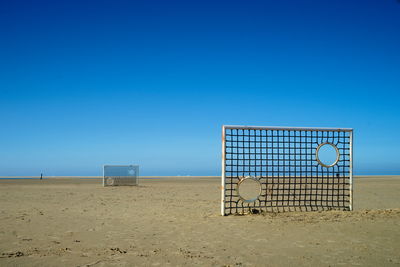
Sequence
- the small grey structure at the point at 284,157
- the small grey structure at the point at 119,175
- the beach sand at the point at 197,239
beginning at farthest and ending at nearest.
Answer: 1. the small grey structure at the point at 119,175
2. the small grey structure at the point at 284,157
3. the beach sand at the point at 197,239

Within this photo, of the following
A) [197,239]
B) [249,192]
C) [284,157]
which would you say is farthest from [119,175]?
[197,239]

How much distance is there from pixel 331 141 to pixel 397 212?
3.23 meters

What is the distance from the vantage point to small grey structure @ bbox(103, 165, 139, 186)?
2981 cm

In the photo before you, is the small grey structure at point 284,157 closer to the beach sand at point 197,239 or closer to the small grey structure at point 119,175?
the beach sand at point 197,239

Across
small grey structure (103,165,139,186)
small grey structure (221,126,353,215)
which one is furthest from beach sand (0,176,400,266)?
small grey structure (103,165,139,186)

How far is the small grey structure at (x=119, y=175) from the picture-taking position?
1174 inches

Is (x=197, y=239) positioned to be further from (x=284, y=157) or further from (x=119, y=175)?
(x=119, y=175)

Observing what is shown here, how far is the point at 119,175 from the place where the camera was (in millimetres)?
30484

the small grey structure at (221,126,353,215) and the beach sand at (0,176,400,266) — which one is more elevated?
the small grey structure at (221,126,353,215)

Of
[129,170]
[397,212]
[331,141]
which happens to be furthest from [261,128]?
[129,170]

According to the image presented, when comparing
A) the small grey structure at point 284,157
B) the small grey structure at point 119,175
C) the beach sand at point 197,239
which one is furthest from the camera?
the small grey structure at point 119,175

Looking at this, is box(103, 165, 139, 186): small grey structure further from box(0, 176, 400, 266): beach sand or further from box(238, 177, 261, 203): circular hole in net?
box(0, 176, 400, 266): beach sand

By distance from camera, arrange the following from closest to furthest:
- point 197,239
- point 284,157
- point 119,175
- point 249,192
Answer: point 197,239 < point 284,157 < point 249,192 < point 119,175

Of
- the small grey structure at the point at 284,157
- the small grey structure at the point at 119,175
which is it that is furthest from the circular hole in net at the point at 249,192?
the small grey structure at the point at 119,175
